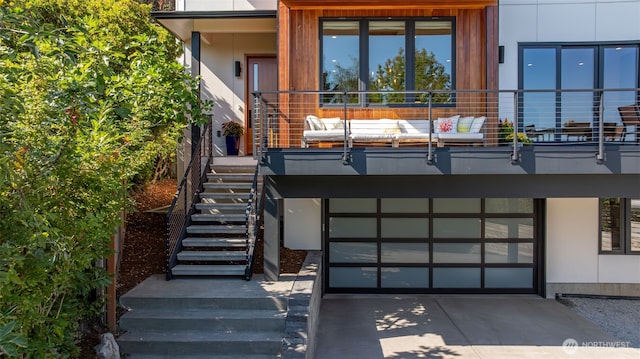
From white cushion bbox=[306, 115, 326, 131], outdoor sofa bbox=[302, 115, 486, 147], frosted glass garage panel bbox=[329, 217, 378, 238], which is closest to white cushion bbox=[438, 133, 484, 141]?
outdoor sofa bbox=[302, 115, 486, 147]

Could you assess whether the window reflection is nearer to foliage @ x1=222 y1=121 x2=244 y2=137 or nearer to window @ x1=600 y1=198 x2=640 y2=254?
foliage @ x1=222 y1=121 x2=244 y2=137

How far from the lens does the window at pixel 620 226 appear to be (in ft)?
28.6

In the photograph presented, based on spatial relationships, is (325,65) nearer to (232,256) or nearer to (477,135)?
(477,135)

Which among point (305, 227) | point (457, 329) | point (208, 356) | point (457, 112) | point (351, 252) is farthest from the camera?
point (351, 252)

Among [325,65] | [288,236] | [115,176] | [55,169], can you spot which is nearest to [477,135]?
[325,65]

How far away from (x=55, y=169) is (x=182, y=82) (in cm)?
474

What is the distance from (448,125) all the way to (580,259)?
4.05 meters

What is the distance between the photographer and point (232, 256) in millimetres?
7039

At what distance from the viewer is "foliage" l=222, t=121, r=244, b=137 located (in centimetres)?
1020

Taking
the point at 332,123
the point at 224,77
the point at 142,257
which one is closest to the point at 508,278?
the point at 332,123

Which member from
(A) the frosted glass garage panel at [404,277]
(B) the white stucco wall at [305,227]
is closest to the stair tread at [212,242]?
(B) the white stucco wall at [305,227]

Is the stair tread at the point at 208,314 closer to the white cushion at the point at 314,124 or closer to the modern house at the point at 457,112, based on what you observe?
the modern house at the point at 457,112

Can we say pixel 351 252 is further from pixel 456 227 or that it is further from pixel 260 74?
pixel 260 74

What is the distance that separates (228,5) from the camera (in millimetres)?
10062
